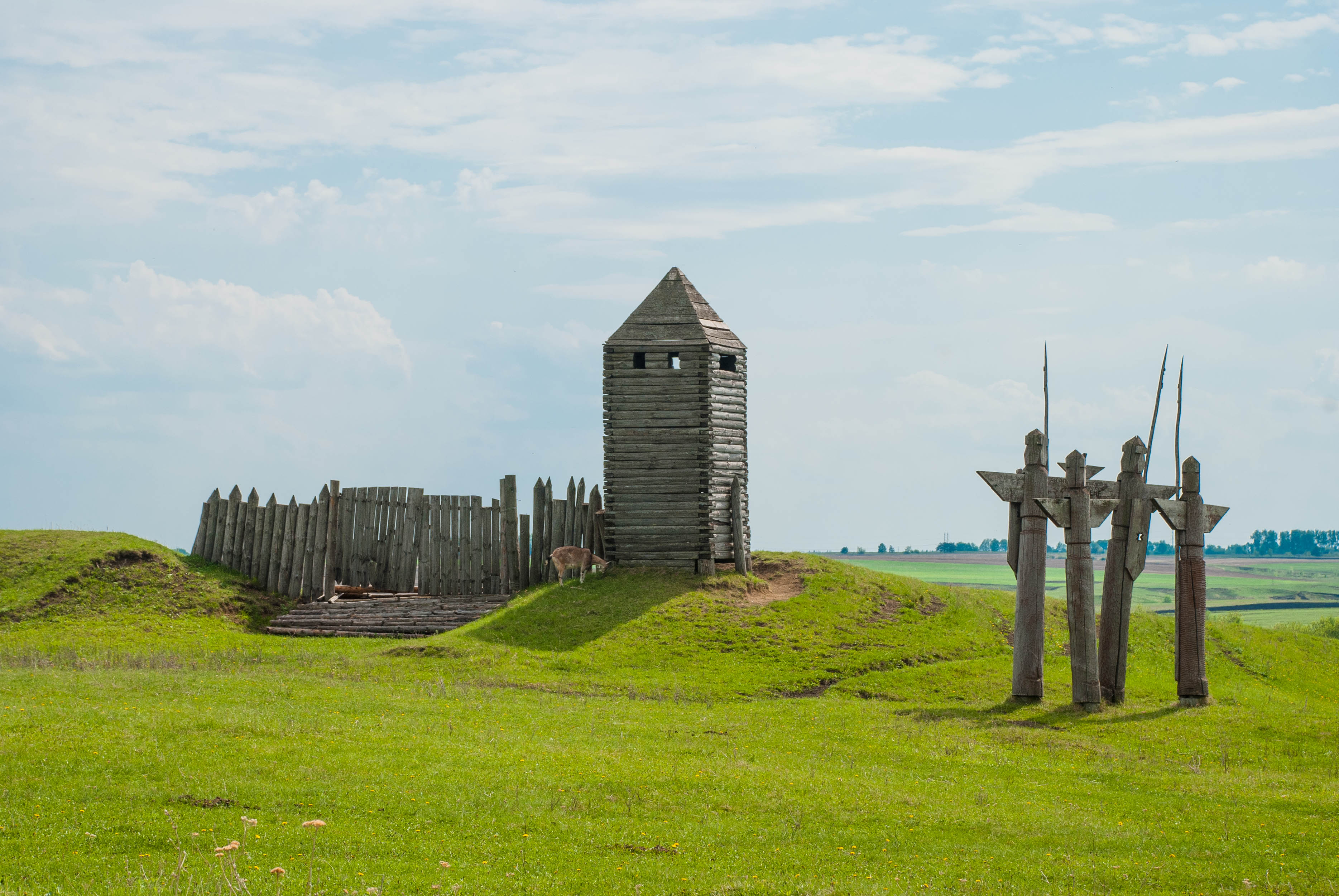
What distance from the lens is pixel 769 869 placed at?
32.7ft

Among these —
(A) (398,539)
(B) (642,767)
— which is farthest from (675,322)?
(B) (642,767)

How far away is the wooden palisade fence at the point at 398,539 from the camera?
102 feet

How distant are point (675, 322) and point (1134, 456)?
46.2 ft

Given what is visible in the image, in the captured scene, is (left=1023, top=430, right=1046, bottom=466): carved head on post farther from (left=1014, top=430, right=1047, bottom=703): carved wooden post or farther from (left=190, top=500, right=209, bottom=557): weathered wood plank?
(left=190, top=500, right=209, bottom=557): weathered wood plank

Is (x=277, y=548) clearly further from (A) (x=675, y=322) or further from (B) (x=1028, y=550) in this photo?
(B) (x=1028, y=550)

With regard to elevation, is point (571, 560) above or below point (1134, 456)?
below

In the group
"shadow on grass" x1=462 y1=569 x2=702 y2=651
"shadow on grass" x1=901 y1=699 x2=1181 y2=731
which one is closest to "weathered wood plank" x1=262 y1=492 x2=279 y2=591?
"shadow on grass" x1=462 y1=569 x2=702 y2=651

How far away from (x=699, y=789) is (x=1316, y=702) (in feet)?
63.3

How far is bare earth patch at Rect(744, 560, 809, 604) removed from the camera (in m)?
29.3

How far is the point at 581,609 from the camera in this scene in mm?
27625

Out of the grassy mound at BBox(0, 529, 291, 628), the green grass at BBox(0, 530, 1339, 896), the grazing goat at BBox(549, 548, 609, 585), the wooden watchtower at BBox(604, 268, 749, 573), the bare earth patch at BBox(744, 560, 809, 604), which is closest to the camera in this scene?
the green grass at BBox(0, 530, 1339, 896)

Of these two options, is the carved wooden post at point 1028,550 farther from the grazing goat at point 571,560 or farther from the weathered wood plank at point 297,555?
the weathered wood plank at point 297,555

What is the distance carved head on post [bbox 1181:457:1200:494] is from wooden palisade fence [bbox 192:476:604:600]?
15454mm

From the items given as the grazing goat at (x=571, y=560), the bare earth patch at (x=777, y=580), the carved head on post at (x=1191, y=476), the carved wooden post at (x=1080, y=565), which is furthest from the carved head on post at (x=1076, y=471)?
the grazing goat at (x=571, y=560)
